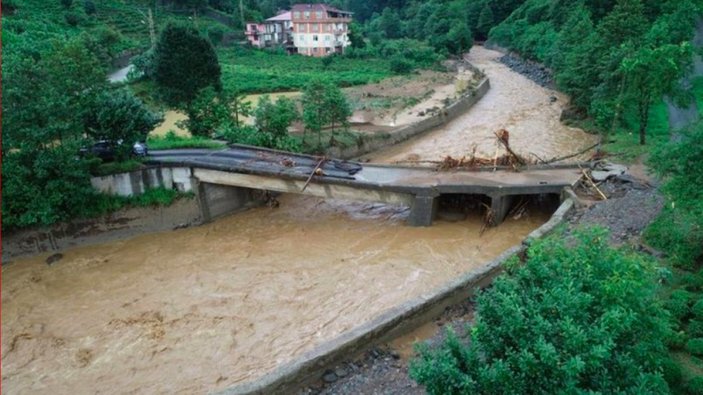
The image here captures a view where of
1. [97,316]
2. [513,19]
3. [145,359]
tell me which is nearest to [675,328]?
[145,359]

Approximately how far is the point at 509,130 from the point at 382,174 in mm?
16714

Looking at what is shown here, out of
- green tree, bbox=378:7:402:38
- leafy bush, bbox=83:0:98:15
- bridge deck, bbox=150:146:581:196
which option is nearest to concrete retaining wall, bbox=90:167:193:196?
bridge deck, bbox=150:146:581:196

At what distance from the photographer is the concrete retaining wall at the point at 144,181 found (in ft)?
72.7

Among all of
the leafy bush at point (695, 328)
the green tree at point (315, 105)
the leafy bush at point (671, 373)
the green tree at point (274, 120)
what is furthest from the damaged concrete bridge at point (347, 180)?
the leafy bush at point (671, 373)

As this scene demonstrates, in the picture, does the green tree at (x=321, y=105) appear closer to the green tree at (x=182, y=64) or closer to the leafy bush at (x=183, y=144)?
the leafy bush at (x=183, y=144)

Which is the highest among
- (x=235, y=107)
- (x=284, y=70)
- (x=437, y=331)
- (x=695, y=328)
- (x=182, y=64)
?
(x=182, y=64)

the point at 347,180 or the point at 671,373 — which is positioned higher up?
the point at 347,180

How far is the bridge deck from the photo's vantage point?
2144cm

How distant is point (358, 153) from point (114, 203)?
14.8 m

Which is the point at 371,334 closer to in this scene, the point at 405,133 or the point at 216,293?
the point at 216,293

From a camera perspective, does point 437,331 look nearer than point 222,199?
Yes

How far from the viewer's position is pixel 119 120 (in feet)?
72.0

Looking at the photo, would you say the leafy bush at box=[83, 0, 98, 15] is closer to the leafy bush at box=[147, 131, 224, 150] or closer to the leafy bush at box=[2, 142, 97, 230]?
the leafy bush at box=[147, 131, 224, 150]

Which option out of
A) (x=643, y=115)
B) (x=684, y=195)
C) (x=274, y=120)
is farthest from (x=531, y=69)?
(x=684, y=195)
